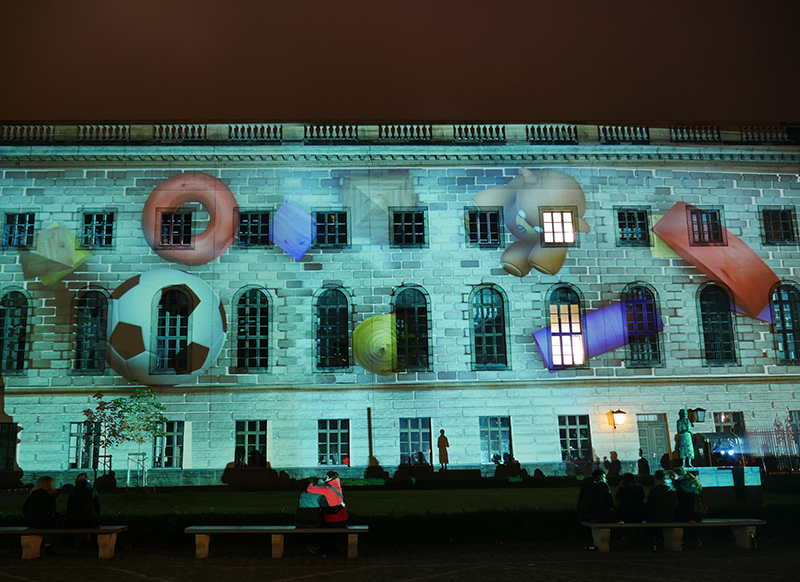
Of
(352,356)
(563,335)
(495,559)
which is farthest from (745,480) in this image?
(352,356)

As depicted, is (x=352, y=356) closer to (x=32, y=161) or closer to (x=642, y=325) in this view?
(x=642, y=325)

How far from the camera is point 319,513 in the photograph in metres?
14.1

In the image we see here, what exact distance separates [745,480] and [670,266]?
16537 mm

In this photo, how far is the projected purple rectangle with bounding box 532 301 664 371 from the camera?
31.8 m

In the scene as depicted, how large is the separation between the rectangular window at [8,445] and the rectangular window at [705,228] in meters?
28.1

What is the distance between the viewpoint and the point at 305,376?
30984mm

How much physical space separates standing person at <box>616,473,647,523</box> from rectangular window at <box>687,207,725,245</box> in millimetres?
20342

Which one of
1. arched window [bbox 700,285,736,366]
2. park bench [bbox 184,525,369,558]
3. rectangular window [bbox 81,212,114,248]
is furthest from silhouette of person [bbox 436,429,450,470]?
park bench [bbox 184,525,369,558]

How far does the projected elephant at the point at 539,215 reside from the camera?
106 feet

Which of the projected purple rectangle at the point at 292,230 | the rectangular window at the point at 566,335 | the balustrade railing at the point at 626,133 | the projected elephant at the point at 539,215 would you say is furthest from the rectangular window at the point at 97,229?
the balustrade railing at the point at 626,133

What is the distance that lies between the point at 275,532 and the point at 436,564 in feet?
9.56

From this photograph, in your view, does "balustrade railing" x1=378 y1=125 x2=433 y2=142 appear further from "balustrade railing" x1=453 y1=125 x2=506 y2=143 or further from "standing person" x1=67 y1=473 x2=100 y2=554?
"standing person" x1=67 y1=473 x2=100 y2=554

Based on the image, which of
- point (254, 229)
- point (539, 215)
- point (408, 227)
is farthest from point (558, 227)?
point (254, 229)

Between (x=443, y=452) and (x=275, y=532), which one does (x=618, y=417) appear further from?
(x=275, y=532)
